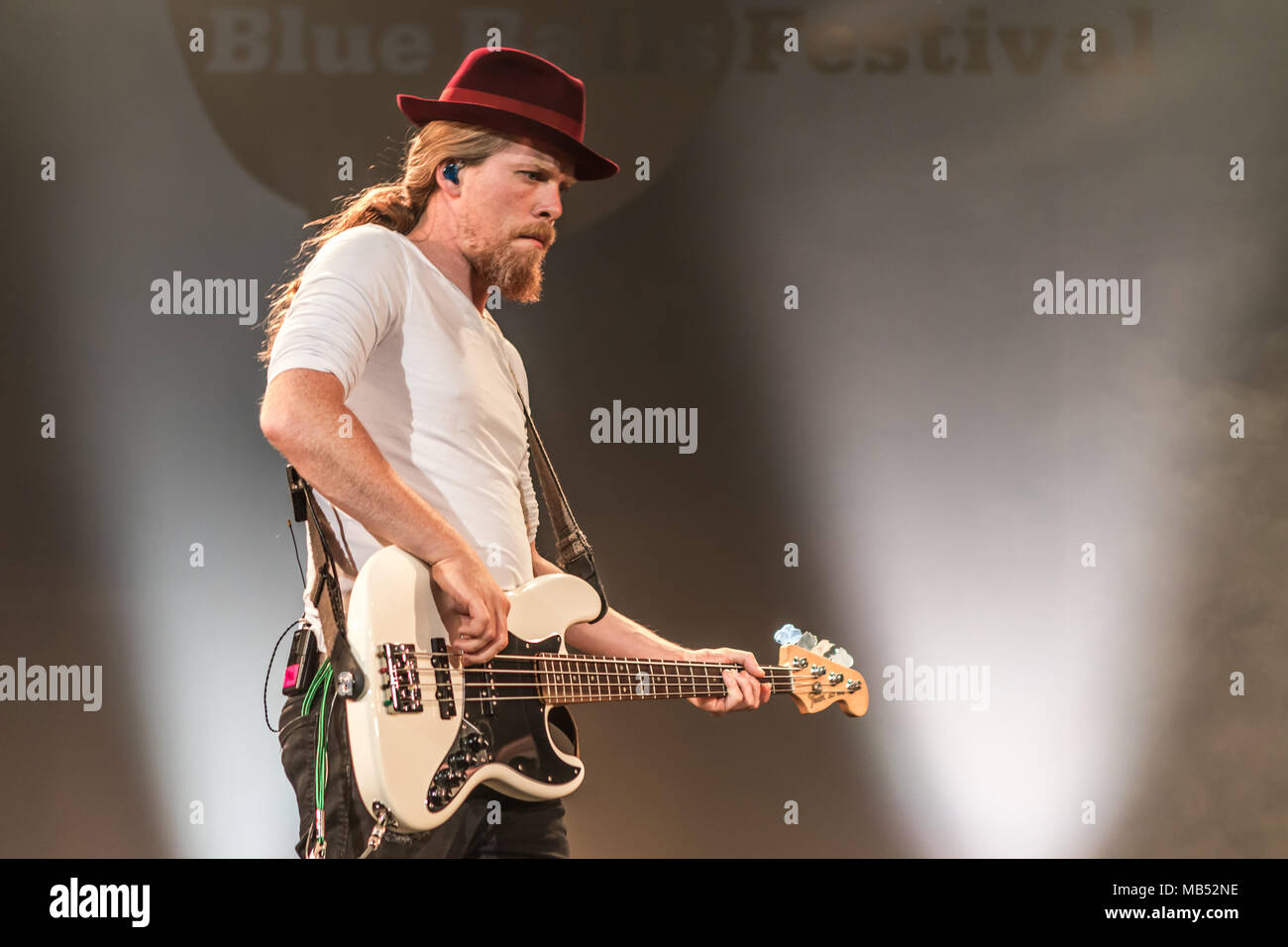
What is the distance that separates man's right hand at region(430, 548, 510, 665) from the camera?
201 cm

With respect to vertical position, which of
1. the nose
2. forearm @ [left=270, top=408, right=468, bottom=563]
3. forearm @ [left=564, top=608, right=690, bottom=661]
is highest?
the nose

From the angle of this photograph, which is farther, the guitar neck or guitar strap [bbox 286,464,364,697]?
the guitar neck

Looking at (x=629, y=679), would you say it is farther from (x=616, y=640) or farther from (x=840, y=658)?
(x=840, y=658)

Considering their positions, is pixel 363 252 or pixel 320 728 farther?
pixel 363 252

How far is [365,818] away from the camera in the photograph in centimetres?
193

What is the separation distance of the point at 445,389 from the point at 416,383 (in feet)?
0.20

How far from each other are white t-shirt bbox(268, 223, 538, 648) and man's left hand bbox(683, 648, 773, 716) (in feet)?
2.00

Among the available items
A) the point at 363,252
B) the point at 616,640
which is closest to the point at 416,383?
the point at 363,252

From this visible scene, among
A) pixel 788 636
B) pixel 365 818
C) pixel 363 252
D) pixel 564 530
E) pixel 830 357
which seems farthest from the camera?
pixel 830 357

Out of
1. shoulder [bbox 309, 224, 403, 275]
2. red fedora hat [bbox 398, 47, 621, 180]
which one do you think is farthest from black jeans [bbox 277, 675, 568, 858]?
red fedora hat [bbox 398, 47, 621, 180]

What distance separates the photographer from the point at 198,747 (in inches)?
135

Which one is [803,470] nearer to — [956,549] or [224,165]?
[956,549]

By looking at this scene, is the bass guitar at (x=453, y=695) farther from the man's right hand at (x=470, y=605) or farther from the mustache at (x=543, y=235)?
the mustache at (x=543, y=235)

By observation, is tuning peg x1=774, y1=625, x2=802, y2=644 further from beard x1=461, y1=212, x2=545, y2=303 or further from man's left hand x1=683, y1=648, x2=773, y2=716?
beard x1=461, y1=212, x2=545, y2=303
